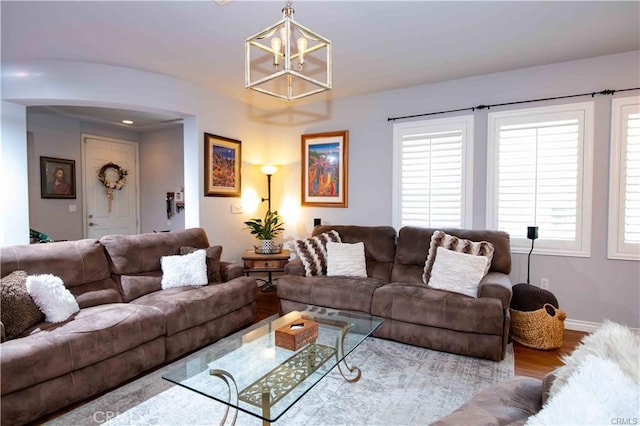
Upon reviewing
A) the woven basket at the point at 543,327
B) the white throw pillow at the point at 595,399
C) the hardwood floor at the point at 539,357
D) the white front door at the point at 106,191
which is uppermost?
the white front door at the point at 106,191

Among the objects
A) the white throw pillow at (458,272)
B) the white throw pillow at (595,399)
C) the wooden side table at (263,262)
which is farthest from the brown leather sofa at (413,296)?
the white throw pillow at (595,399)

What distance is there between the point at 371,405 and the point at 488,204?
2555mm

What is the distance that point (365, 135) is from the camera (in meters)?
4.33

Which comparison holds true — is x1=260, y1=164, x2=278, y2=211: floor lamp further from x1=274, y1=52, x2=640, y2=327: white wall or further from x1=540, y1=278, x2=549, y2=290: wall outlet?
x1=540, y1=278, x2=549, y2=290: wall outlet

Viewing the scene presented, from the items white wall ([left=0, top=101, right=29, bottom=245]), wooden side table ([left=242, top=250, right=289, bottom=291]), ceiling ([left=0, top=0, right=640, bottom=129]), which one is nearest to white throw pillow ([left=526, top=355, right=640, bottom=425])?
ceiling ([left=0, top=0, right=640, bottom=129])

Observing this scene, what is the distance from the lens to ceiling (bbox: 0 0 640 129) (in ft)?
7.68

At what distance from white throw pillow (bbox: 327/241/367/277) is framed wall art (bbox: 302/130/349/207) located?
939mm

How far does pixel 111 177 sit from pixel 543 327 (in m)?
6.47

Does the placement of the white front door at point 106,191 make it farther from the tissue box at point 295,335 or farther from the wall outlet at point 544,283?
the wall outlet at point 544,283

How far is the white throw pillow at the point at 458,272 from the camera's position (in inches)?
113

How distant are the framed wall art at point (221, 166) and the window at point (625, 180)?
414 centimetres

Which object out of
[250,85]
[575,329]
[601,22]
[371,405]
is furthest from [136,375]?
[601,22]

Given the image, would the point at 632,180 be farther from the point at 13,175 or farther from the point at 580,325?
the point at 13,175

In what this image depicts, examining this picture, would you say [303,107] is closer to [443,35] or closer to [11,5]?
[443,35]
